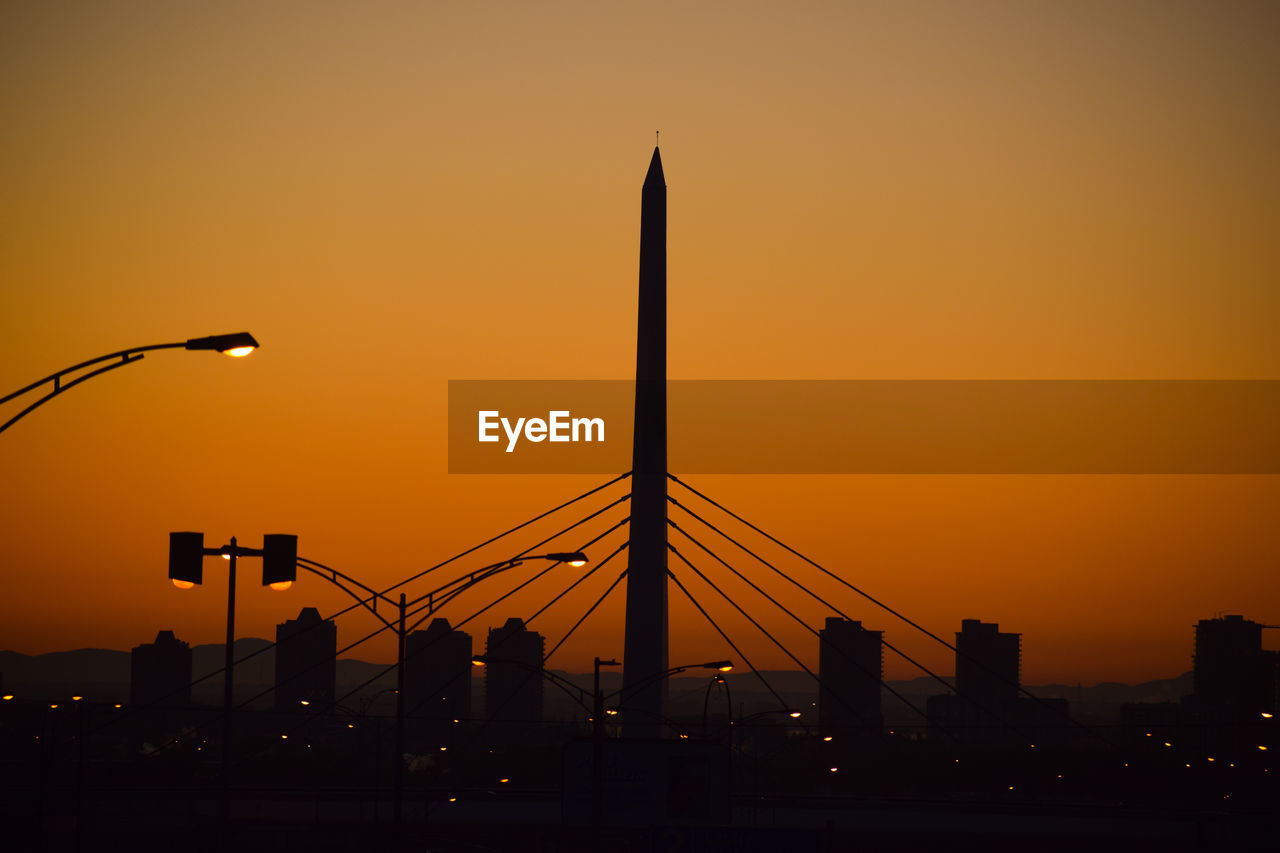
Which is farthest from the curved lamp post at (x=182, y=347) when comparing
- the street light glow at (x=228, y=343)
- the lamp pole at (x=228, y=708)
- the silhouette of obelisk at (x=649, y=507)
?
the silhouette of obelisk at (x=649, y=507)

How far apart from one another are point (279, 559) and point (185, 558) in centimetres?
173

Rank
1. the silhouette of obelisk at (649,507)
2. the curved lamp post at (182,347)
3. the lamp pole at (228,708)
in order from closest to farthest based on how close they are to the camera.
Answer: the curved lamp post at (182,347), the lamp pole at (228,708), the silhouette of obelisk at (649,507)

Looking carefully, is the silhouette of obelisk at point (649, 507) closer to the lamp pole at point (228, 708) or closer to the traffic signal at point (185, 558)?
the lamp pole at point (228, 708)

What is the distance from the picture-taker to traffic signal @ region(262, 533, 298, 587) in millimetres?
29906

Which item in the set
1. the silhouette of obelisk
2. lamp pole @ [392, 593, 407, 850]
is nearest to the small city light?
lamp pole @ [392, 593, 407, 850]

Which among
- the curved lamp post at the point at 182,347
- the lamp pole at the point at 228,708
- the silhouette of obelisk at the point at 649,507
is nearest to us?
the curved lamp post at the point at 182,347

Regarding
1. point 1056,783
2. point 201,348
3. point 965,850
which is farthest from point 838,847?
point 201,348

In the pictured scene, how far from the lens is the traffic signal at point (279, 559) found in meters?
29.9

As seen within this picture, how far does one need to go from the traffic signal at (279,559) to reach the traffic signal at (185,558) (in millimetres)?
1256

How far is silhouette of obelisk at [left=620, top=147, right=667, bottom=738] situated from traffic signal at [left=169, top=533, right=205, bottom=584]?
1665 inches

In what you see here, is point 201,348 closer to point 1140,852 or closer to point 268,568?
point 268,568

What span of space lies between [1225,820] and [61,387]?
92351 millimetres

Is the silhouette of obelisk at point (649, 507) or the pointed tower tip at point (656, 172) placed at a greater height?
the pointed tower tip at point (656, 172)

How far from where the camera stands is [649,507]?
72000 mm
